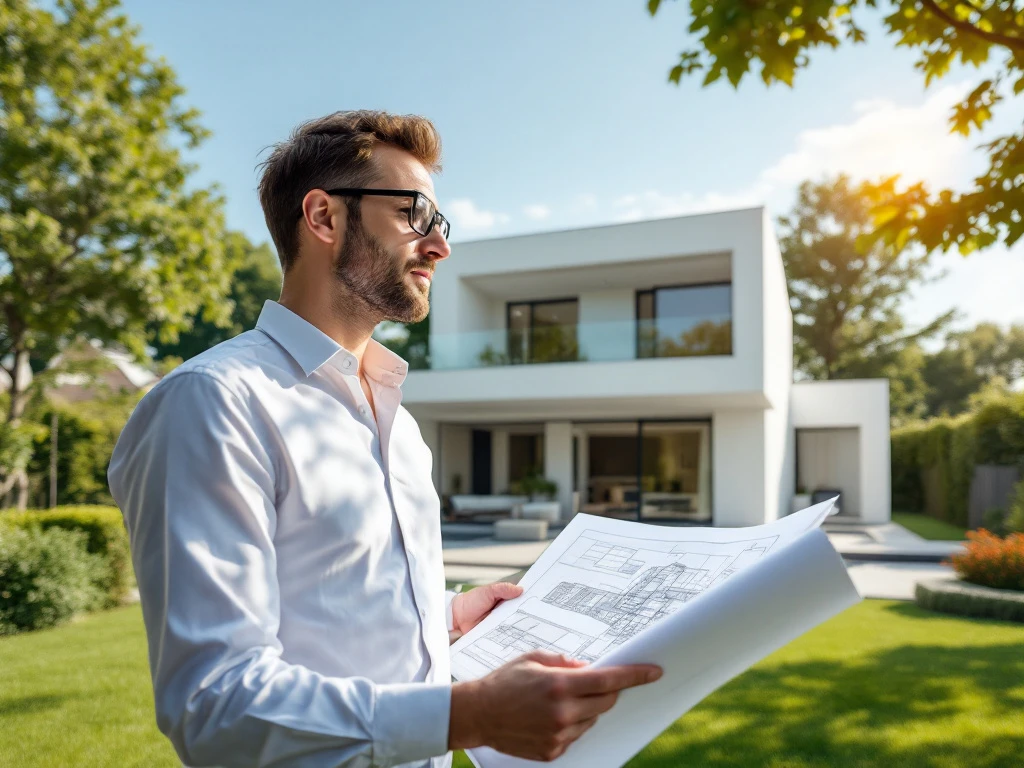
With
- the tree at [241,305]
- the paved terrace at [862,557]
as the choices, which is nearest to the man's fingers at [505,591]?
the paved terrace at [862,557]

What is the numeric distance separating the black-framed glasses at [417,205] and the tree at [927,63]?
2738 millimetres

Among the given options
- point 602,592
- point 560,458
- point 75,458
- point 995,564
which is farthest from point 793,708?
point 75,458

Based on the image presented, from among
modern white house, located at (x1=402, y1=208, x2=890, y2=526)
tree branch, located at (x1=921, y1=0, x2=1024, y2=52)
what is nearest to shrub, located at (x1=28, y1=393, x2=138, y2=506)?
modern white house, located at (x1=402, y1=208, x2=890, y2=526)

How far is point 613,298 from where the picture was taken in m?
19.3

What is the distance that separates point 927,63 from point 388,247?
4524 mm

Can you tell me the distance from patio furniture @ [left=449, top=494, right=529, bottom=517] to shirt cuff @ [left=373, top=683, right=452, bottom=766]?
18.0m

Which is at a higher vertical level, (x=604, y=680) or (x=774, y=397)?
(x=774, y=397)

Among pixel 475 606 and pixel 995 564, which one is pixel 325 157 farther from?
pixel 995 564

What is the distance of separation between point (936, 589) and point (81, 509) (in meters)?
9.96

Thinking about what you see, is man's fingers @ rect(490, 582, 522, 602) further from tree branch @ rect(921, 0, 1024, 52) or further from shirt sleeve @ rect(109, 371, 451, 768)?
tree branch @ rect(921, 0, 1024, 52)

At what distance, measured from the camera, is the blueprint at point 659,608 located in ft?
3.00

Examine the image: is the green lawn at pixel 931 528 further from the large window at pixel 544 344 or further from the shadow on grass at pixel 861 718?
the shadow on grass at pixel 861 718

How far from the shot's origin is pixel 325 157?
143 cm

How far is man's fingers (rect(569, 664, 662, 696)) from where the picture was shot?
91 centimetres
